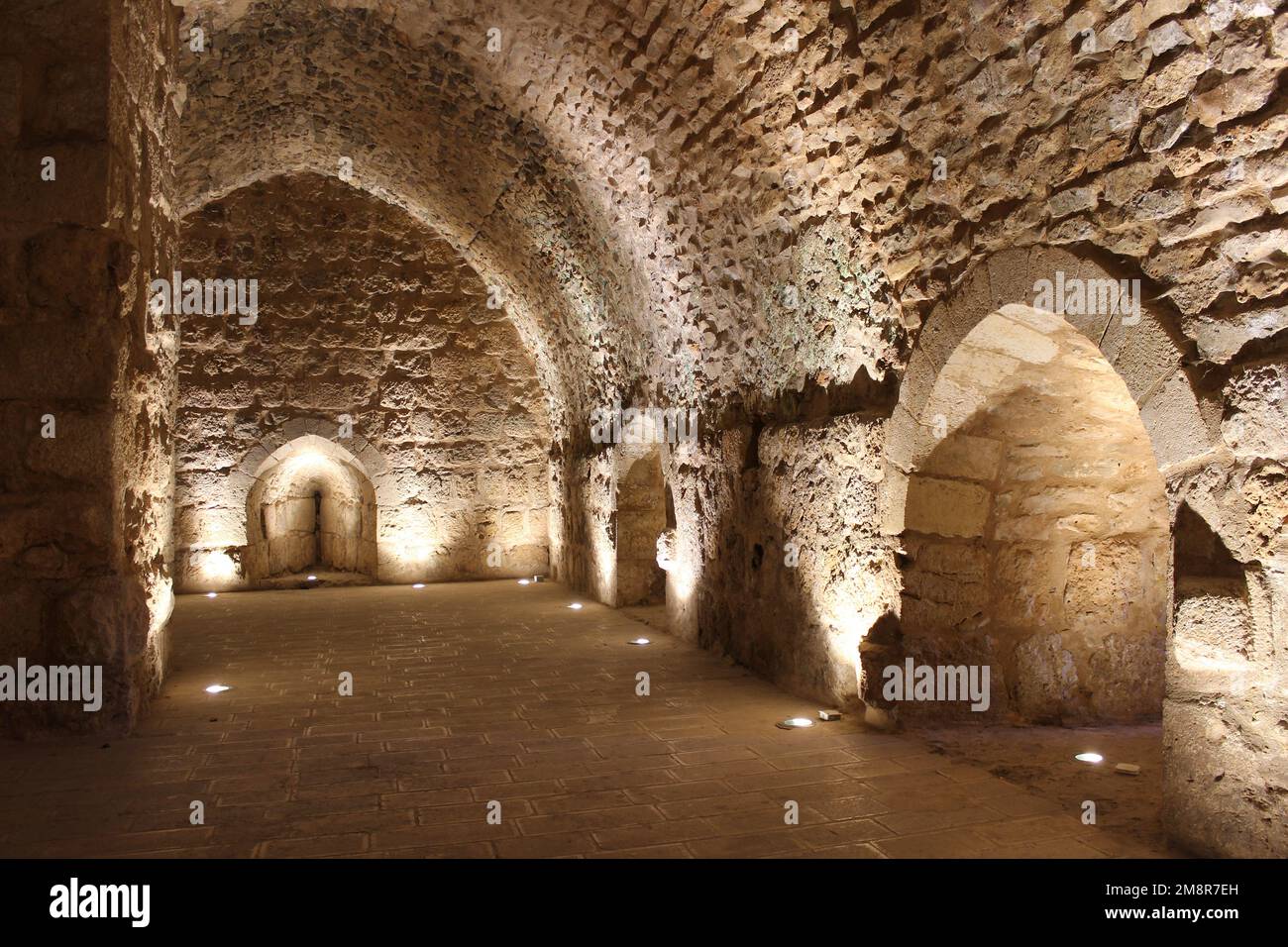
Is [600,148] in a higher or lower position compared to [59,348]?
higher

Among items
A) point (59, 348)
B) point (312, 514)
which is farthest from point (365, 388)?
point (59, 348)

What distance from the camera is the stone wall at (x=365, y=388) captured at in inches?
383

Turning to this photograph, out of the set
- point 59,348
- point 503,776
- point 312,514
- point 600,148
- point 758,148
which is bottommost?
point 503,776

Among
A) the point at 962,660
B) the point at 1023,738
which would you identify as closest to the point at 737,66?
the point at 962,660

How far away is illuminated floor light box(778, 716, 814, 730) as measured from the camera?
440 centimetres

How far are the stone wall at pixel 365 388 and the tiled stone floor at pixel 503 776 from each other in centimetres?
424

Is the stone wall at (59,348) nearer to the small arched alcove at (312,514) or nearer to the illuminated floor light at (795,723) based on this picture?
the illuminated floor light at (795,723)

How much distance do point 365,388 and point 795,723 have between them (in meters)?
7.08

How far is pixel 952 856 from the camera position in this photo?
2.87 meters

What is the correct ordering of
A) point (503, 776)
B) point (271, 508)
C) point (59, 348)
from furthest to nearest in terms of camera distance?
1. point (271, 508)
2. point (59, 348)
3. point (503, 776)

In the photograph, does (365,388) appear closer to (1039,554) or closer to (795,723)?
(795,723)

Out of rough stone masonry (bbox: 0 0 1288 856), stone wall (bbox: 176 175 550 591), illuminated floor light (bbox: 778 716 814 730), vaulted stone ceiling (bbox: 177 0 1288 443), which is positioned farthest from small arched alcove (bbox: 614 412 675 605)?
illuminated floor light (bbox: 778 716 814 730)

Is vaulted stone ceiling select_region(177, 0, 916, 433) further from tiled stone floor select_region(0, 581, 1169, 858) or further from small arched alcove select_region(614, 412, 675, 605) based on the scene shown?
tiled stone floor select_region(0, 581, 1169, 858)

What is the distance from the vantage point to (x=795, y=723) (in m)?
4.46
